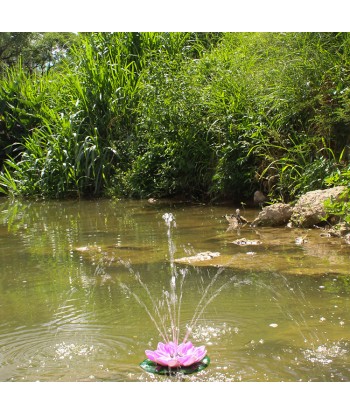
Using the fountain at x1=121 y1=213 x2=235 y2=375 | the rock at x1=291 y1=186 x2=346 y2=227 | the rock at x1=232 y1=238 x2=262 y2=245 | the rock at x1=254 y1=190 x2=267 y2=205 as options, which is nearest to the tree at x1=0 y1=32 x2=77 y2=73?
the rock at x1=254 y1=190 x2=267 y2=205

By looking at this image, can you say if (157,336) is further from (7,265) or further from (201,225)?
(201,225)

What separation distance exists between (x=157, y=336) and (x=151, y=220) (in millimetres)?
4085

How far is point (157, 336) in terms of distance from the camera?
341 centimetres

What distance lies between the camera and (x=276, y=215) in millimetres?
6566

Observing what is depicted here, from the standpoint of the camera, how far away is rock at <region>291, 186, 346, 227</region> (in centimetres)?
616

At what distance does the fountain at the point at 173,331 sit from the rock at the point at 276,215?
130 centimetres

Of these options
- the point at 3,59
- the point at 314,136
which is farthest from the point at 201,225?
the point at 3,59

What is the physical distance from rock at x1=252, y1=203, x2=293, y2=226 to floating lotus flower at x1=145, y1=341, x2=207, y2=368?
12.5 feet

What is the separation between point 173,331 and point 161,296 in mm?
942

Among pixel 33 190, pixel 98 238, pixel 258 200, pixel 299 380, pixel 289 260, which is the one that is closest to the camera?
pixel 299 380

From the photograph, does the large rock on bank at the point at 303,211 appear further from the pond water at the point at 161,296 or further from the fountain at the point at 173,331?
the fountain at the point at 173,331

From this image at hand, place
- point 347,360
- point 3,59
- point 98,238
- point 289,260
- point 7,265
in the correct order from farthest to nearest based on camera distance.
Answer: point 3,59
point 98,238
point 7,265
point 289,260
point 347,360

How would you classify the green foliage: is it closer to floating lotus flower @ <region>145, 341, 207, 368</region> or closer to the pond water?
the pond water

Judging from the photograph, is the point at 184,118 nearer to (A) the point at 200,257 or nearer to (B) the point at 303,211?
(B) the point at 303,211
